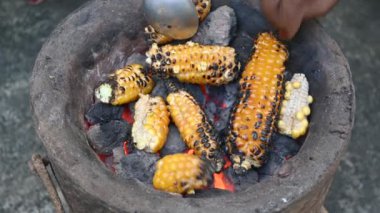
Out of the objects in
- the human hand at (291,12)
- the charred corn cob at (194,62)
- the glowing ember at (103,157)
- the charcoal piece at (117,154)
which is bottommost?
the glowing ember at (103,157)

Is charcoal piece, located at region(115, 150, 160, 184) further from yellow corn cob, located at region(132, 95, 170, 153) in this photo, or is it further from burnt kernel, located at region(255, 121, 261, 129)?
burnt kernel, located at region(255, 121, 261, 129)

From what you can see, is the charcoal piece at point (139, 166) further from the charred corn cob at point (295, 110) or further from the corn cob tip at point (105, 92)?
the charred corn cob at point (295, 110)

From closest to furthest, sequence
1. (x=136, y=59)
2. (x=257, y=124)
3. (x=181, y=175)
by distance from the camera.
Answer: (x=181, y=175)
(x=257, y=124)
(x=136, y=59)

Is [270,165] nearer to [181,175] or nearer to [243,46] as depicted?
[181,175]

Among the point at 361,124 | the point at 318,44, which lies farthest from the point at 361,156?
the point at 318,44

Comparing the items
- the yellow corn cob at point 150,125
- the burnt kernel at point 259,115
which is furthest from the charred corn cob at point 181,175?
the burnt kernel at point 259,115

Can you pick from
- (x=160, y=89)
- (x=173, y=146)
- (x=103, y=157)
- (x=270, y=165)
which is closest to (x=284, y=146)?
(x=270, y=165)

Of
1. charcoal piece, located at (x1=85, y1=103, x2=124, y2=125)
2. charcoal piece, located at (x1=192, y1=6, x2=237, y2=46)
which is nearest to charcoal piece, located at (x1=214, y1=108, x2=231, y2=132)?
charcoal piece, located at (x1=192, y1=6, x2=237, y2=46)
